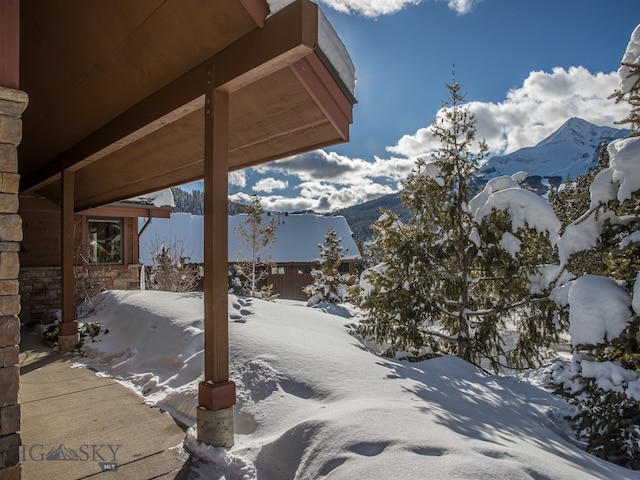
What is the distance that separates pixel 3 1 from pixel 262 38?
1445mm

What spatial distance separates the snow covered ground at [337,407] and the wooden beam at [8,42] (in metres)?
2.83

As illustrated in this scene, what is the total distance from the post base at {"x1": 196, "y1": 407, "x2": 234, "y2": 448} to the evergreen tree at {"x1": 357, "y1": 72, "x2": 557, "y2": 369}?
13.0 feet

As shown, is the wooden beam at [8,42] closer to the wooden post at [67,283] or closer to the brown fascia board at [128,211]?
the wooden post at [67,283]

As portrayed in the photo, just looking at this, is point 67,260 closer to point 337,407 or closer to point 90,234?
point 337,407

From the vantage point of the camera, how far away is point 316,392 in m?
3.47

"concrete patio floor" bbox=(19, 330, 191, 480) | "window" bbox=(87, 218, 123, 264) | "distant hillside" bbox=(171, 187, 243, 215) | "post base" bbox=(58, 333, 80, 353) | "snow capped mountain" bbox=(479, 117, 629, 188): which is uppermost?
"snow capped mountain" bbox=(479, 117, 629, 188)

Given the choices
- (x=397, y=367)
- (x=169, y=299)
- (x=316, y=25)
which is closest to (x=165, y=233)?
(x=169, y=299)

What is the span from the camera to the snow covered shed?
23578 mm

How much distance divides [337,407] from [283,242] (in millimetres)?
24199

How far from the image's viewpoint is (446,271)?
21.6 feet

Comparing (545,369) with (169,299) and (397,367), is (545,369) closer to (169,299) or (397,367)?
(397,367)

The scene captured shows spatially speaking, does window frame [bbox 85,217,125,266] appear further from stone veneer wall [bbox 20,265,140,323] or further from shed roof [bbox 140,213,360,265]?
shed roof [bbox 140,213,360,265]

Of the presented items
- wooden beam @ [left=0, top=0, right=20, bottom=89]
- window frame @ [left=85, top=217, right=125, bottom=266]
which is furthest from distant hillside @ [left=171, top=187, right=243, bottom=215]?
wooden beam @ [left=0, top=0, right=20, bottom=89]

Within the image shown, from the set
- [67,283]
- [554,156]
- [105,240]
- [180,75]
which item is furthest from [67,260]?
[554,156]
